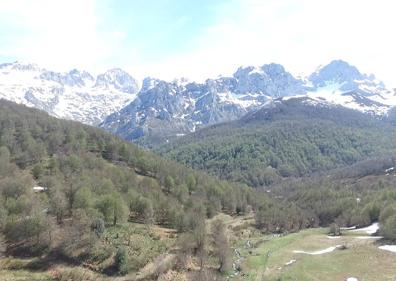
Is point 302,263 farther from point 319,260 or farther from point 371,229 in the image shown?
point 371,229

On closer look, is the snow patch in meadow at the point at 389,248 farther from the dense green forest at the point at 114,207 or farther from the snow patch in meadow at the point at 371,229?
the snow patch in meadow at the point at 371,229

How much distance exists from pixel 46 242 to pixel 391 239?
2832 inches

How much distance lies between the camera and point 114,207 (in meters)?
106

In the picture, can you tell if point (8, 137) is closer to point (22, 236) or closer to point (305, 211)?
point (22, 236)

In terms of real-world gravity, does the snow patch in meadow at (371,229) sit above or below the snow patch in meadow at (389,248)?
above

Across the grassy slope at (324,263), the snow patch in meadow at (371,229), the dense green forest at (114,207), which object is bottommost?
the grassy slope at (324,263)

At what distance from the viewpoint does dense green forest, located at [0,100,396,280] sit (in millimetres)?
88438

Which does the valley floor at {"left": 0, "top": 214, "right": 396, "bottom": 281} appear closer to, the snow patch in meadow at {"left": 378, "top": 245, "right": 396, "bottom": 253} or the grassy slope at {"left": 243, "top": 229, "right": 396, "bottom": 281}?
the grassy slope at {"left": 243, "top": 229, "right": 396, "bottom": 281}

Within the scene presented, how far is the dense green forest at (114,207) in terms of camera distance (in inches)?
3482

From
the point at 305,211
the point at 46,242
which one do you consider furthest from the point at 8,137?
the point at 305,211

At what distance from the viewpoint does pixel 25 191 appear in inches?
4311

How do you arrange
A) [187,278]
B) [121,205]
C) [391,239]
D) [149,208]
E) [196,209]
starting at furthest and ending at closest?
[196,209]
[149,208]
[121,205]
[391,239]
[187,278]

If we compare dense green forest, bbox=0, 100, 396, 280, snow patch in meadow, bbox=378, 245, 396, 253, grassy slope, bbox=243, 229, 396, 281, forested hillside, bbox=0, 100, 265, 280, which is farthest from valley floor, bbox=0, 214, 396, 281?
forested hillside, bbox=0, 100, 265, 280

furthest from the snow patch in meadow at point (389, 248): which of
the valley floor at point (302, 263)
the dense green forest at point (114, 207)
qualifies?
the dense green forest at point (114, 207)
